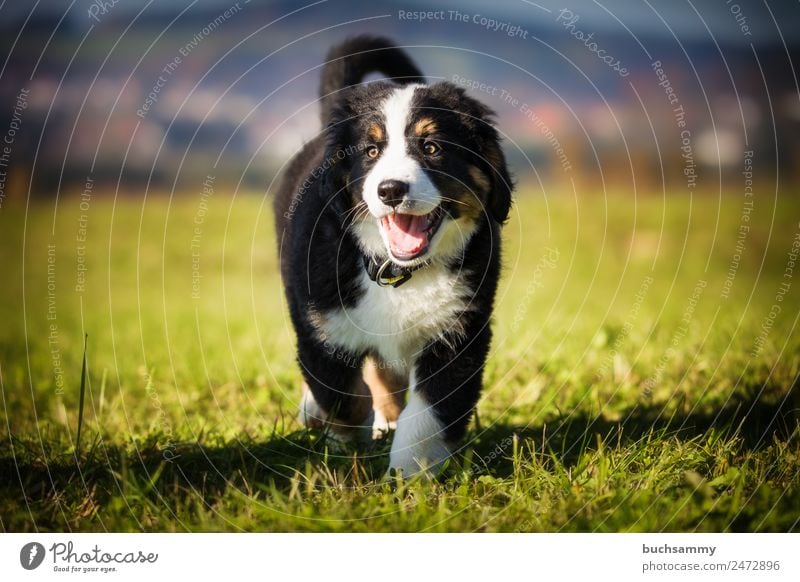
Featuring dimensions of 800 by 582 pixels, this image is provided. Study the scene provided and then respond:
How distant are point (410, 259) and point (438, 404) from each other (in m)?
0.69

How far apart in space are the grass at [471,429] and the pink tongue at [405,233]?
2.65ft

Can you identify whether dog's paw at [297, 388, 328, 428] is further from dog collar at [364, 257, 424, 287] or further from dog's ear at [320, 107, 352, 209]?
dog's ear at [320, 107, 352, 209]

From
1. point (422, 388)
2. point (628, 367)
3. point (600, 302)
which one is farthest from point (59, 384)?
point (600, 302)

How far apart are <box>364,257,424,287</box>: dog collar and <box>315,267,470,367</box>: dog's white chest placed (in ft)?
0.12

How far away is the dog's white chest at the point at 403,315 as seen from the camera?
3754mm

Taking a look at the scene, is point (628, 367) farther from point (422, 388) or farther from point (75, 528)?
point (75, 528)

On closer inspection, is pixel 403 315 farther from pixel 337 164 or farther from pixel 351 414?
pixel 337 164

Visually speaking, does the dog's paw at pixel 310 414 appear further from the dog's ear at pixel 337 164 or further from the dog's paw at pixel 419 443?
the dog's ear at pixel 337 164

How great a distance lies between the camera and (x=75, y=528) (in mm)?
3385

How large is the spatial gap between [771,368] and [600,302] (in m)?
3.40

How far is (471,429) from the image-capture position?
4.23m

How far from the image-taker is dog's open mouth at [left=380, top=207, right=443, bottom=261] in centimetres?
360
